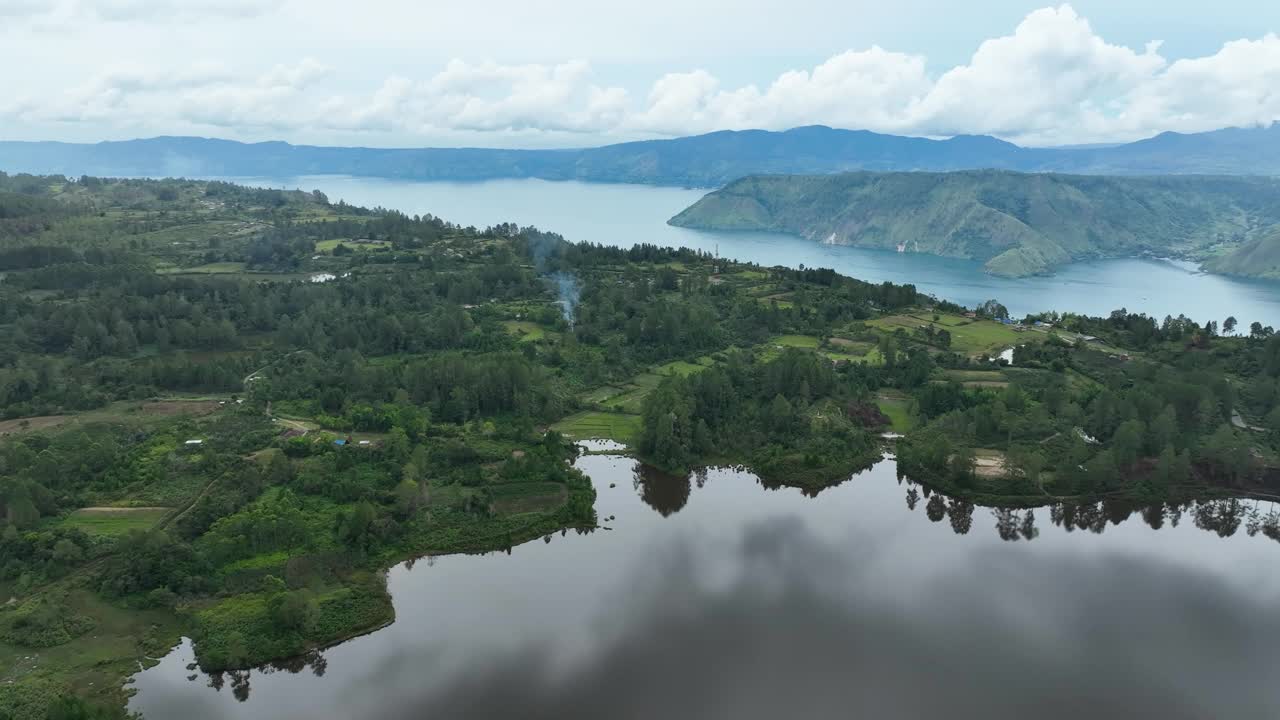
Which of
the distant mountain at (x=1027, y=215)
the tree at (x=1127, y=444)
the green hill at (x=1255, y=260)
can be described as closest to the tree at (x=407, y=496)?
the tree at (x=1127, y=444)

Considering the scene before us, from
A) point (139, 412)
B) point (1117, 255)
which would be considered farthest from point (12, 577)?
point (1117, 255)

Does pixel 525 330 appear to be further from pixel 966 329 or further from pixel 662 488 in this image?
pixel 966 329

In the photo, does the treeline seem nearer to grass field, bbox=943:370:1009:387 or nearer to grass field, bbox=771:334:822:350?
grass field, bbox=943:370:1009:387

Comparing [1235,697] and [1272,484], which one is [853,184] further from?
[1235,697]

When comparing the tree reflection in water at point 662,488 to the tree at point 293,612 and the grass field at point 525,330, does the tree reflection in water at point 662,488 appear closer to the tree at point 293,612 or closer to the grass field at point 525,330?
the tree at point 293,612

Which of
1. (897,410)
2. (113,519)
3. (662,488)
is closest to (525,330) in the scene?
(662,488)

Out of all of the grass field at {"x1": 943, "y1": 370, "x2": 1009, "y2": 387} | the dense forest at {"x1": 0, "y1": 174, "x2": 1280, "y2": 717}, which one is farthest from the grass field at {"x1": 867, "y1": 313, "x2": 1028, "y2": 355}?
the grass field at {"x1": 943, "y1": 370, "x2": 1009, "y2": 387}
